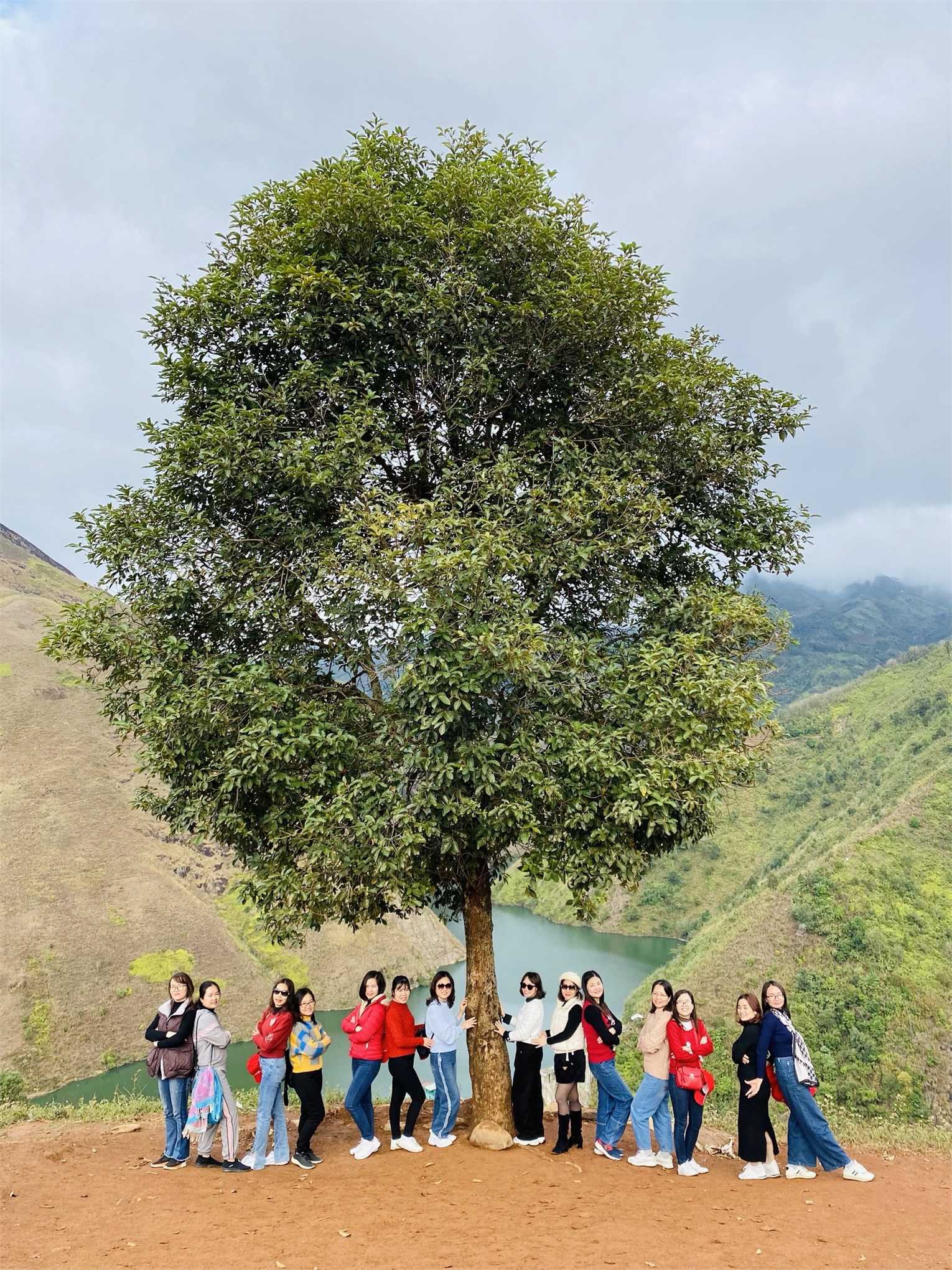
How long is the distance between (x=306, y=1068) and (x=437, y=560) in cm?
484

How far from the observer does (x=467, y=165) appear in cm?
892

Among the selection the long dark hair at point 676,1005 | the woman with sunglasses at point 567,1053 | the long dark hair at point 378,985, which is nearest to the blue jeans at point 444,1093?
the long dark hair at point 378,985

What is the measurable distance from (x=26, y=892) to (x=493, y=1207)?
3487cm

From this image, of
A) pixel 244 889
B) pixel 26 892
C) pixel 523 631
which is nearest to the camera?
pixel 523 631

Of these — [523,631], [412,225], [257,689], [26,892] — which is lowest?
[26,892]

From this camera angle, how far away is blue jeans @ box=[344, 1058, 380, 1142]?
7254 mm

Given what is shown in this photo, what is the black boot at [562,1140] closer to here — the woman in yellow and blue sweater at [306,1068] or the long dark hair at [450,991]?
the long dark hair at [450,991]

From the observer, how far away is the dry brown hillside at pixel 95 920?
28672 millimetres

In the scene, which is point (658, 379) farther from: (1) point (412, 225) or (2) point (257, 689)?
(2) point (257, 689)

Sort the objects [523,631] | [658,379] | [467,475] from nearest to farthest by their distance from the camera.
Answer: [523,631] → [658,379] → [467,475]

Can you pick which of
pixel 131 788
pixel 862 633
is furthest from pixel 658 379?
pixel 862 633

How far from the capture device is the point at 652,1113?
706cm

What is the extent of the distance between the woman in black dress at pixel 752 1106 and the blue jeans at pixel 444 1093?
2699 mm

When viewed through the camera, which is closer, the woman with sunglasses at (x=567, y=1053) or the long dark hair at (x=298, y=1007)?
the long dark hair at (x=298, y=1007)
